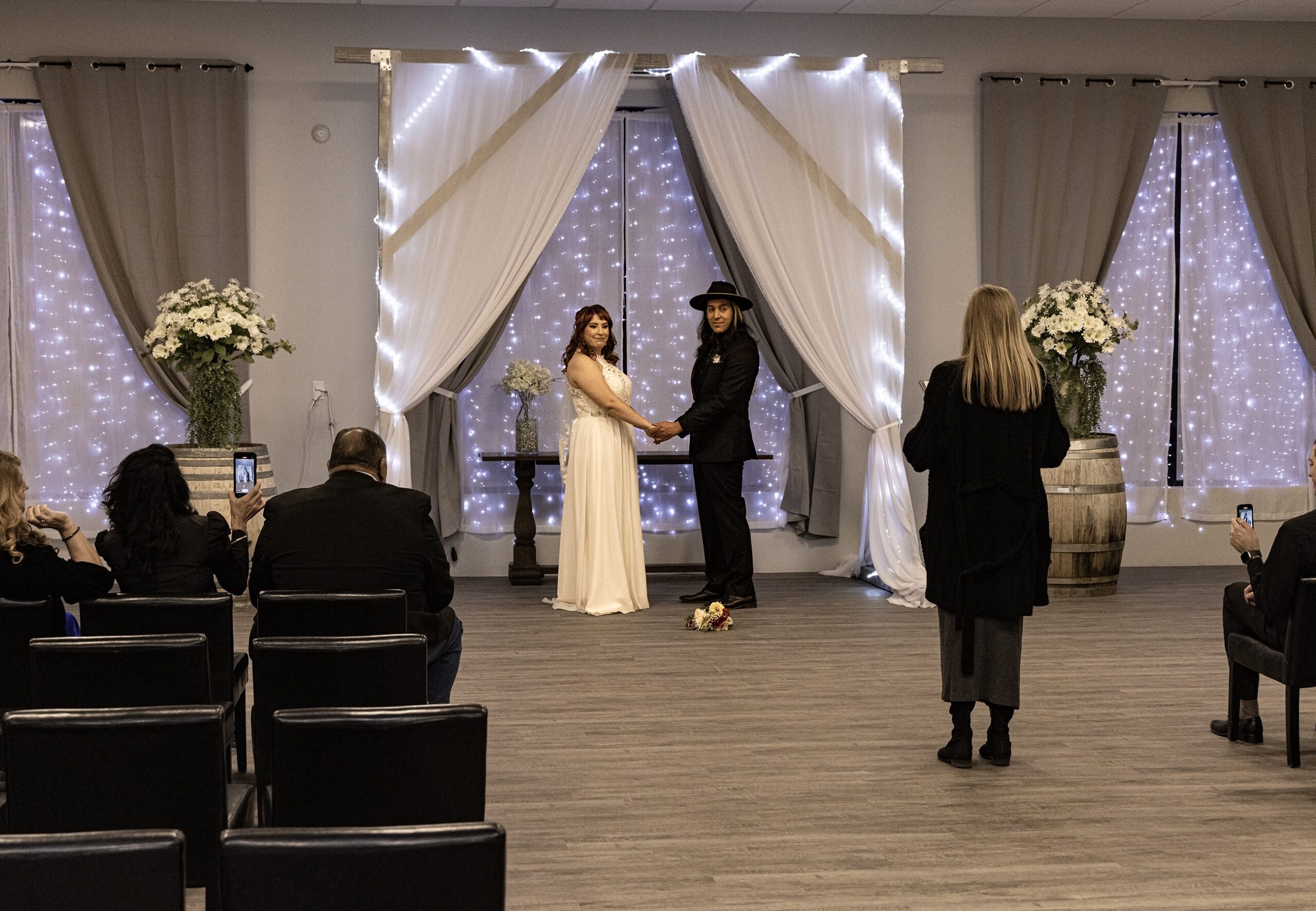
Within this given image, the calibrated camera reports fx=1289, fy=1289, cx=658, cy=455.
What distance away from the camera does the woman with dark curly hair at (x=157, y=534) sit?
362cm

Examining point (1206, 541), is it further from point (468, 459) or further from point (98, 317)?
point (98, 317)

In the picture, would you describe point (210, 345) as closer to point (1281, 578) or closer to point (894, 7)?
point (894, 7)

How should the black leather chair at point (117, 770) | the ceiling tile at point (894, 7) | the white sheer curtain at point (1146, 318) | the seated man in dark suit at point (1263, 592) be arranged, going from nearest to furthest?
1. the black leather chair at point (117, 770)
2. the seated man in dark suit at point (1263, 592)
3. the ceiling tile at point (894, 7)
4. the white sheer curtain at point (1146, 318)

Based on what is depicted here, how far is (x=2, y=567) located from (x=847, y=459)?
5434mm

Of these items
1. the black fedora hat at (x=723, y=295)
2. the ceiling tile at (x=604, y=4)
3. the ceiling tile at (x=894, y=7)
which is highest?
the ceiling tile at (x=894, y=7)

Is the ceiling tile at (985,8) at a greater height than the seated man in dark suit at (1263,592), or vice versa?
the ceiling tile at (985,8)

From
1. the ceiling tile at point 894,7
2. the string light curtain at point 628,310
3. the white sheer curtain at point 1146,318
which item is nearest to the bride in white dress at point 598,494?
the string light curtain at point 628,310

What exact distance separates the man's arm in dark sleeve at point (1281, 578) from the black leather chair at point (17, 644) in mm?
3329

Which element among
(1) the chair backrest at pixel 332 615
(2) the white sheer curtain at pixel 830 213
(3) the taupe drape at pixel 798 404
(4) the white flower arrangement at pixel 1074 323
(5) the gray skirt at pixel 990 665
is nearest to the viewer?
(1) the chair backrest at pixel 332 615

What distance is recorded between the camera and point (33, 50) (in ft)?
23.7

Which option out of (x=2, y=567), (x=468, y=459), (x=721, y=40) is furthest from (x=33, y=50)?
(x=2, y=567)

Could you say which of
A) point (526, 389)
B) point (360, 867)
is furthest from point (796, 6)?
point (360, 867)

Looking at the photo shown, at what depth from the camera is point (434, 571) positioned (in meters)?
3.57

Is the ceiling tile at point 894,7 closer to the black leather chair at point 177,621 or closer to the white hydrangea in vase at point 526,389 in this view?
the white hydrangea in vase at point 526,389
